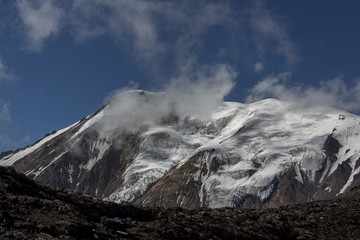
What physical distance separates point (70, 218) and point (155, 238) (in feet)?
14.1

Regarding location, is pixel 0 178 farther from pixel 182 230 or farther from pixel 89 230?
pixel 182 230

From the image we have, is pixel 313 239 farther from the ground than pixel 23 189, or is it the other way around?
pixel 23 189

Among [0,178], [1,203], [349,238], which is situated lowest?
[349,238]

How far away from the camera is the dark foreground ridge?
22984 mm

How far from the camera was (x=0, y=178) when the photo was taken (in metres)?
27.9

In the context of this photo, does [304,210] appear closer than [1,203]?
No

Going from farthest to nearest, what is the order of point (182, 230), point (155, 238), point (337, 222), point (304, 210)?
point (304, 210), point (337, 222), point (182, 230), point (155, 238)

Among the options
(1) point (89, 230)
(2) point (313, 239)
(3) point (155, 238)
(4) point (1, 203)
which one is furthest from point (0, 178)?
(2) point (313, 239)

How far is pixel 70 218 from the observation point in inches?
978

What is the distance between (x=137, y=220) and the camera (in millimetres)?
29016

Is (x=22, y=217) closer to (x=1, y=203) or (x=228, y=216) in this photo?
(x=1, y=203)

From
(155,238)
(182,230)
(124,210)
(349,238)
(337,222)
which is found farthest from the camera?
(337,222)

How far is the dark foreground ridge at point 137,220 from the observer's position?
22984 millimetres

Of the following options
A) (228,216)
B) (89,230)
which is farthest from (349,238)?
(89,230)
